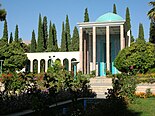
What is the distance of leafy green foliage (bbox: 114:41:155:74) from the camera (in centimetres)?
3080

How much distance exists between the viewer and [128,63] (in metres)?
31.2

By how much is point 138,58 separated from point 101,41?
9322 millimetres

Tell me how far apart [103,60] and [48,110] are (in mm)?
32289

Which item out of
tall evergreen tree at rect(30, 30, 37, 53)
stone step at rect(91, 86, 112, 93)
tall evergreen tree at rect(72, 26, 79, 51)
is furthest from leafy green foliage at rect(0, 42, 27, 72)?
stone step at rect(91, 86, 112, 93)

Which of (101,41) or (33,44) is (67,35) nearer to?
(33,44)

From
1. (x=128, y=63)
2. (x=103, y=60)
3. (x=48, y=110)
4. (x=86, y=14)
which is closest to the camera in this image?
(x=48, y=110)

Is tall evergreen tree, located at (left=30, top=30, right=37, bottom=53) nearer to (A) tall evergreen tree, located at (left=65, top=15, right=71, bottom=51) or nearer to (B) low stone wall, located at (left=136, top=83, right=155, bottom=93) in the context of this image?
(A) tall evergreen tree, located at (left=65, top=15, right=71, bottom=51)

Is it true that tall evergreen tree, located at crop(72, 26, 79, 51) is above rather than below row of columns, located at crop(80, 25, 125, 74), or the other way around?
above

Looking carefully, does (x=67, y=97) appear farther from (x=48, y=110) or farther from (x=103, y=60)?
(x=103, y=60)

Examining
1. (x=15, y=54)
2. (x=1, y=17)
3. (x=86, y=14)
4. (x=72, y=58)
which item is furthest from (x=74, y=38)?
(x=1, y=17)

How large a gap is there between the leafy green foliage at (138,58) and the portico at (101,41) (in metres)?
1.91

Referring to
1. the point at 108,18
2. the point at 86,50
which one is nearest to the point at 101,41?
the point at 86,50

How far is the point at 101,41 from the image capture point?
39.5 metres

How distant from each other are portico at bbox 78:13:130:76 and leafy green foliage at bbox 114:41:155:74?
1905mm
